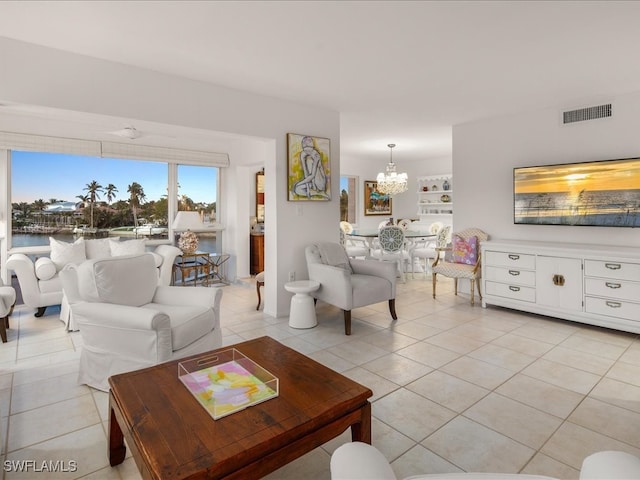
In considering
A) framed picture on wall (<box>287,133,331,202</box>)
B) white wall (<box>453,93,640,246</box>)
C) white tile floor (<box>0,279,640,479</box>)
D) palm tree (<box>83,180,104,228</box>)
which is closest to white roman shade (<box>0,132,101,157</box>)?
palm tree (<box>83,180,104,228</box>)

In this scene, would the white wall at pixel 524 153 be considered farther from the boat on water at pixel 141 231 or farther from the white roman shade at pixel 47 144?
the white roman shade at pixel 47 144

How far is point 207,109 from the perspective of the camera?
3.53m

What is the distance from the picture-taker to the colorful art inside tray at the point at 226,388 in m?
1.51

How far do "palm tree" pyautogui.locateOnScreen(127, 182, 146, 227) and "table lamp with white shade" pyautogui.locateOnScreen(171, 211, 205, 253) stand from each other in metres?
0.55

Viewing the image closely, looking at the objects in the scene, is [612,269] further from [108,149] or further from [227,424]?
[108,149]

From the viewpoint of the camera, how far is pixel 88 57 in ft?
9.52

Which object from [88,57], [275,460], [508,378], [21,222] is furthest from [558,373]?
[21,222]

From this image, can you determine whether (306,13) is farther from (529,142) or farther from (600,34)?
(529,142)

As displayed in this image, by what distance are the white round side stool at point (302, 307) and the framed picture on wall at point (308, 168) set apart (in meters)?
1.05

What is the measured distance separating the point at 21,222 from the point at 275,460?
16.9 ft

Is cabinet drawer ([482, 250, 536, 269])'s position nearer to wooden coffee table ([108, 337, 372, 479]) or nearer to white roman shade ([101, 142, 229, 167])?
wooden coffee table ([108, 337, 372, 479])

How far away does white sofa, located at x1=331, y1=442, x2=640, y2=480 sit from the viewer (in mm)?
850

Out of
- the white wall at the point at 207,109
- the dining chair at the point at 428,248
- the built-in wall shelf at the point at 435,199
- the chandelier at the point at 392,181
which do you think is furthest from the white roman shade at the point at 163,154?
the built-in wall shelf at the point at 435,199

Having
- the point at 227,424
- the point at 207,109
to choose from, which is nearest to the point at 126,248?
the point at 207,109
